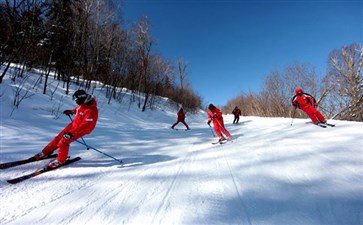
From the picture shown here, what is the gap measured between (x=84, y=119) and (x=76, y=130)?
25 cm

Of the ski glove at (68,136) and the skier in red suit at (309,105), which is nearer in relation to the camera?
the ski glove at (68,136)

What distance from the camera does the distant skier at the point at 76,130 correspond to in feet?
10.1

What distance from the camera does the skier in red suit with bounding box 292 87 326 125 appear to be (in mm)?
6663

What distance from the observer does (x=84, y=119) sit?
3289 millimetres

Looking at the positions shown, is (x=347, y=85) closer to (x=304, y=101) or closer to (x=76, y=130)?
(x=304, y=101)

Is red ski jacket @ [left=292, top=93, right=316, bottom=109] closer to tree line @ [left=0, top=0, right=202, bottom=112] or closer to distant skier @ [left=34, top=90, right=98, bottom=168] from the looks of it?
distant skier @ [left=34, top=90, right=98, bottom=168]

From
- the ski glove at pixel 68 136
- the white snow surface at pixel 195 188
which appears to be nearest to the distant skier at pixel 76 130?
the ski glove at pixel 68 136

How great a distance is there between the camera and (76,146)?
4344 mm

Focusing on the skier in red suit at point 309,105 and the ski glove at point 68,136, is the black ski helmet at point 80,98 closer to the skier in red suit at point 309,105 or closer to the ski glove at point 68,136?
the ski glove at point 68,136

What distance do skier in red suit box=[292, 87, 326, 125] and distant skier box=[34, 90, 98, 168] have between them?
808cm

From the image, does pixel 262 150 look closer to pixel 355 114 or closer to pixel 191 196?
pixel 191 196

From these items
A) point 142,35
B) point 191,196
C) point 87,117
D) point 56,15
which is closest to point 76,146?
point 87,117

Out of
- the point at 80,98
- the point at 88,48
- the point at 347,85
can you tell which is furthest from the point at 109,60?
the point at 347,85

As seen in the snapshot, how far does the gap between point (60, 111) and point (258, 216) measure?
9058 millimetres
